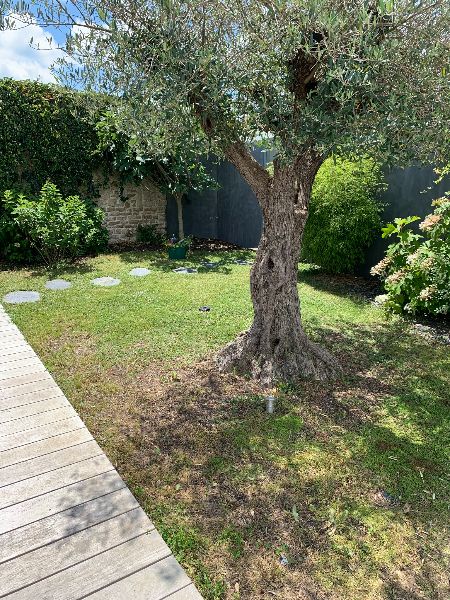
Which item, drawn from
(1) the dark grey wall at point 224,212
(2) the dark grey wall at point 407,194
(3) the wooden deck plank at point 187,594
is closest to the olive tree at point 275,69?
(3) the wooden deck plank at point 187,594

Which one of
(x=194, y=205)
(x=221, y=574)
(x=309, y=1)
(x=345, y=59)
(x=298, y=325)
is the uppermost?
(x=309, y=1)

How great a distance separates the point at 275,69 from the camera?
2.87 m

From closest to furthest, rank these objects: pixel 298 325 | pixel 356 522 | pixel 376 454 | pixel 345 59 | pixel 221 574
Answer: pixel 221 574, pixel 356 522, pixel 345 59, pixel 376 454, pixel 298 325

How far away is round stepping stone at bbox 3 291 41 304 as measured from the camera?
583 centimetres

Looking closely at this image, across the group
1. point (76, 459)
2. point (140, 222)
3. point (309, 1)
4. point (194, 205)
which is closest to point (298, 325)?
point (76, 459)

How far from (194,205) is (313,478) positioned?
9583mm

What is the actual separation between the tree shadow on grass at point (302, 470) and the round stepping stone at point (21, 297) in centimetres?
294

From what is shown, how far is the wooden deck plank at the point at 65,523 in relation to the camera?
204 cm

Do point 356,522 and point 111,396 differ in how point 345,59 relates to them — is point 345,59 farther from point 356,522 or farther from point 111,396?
point 111,396

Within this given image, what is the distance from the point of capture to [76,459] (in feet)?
8.75

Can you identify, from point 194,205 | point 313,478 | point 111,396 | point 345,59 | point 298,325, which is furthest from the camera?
point 194,205

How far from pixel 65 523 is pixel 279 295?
240cm

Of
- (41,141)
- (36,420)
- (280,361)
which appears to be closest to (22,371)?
(36,420)

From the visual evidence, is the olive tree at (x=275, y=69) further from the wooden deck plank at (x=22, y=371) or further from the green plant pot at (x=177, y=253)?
the green plant pot at (x=177, y=253)
